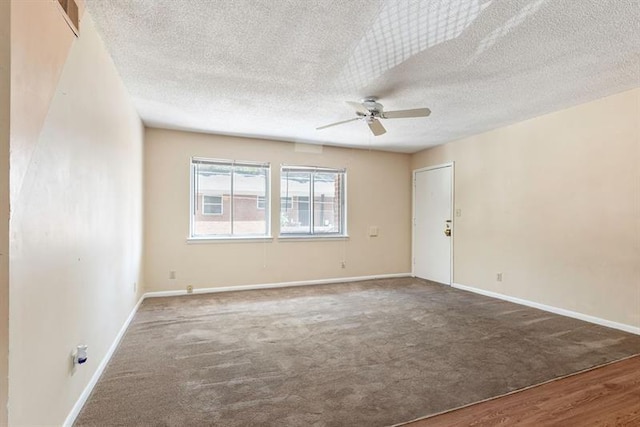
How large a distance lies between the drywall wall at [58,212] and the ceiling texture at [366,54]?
512 mm

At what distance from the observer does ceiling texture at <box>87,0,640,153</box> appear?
201 cm

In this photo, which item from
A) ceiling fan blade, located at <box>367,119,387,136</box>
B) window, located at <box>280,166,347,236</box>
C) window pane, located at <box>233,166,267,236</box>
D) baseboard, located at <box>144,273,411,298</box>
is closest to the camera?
ceiling fan blade, located at <box>367,119,387,136</box>

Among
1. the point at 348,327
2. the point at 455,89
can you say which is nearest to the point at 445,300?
the point at 348,327

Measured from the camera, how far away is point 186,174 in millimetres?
4836

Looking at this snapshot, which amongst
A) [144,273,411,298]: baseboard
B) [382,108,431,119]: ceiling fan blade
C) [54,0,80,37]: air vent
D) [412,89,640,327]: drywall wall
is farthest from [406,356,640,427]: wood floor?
[144,273,411,298]: baseboard

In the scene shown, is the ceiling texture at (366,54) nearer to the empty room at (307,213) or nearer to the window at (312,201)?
the empty room at (307,213)

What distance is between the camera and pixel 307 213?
568 centimetres

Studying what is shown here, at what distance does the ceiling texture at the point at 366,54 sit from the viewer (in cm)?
201

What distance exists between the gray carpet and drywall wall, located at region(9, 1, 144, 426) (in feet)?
1.51

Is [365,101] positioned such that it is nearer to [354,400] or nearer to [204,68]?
[204,68]

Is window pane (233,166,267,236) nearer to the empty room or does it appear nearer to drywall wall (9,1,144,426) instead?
the empty room

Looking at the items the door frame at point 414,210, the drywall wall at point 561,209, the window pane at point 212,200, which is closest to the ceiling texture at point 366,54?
the drywall wall at point 561,209

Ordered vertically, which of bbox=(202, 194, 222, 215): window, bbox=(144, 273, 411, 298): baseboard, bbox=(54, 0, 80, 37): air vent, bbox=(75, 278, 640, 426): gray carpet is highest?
bbox=(54, 0, 80, 37): air vent

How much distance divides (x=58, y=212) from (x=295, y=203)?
401cm
